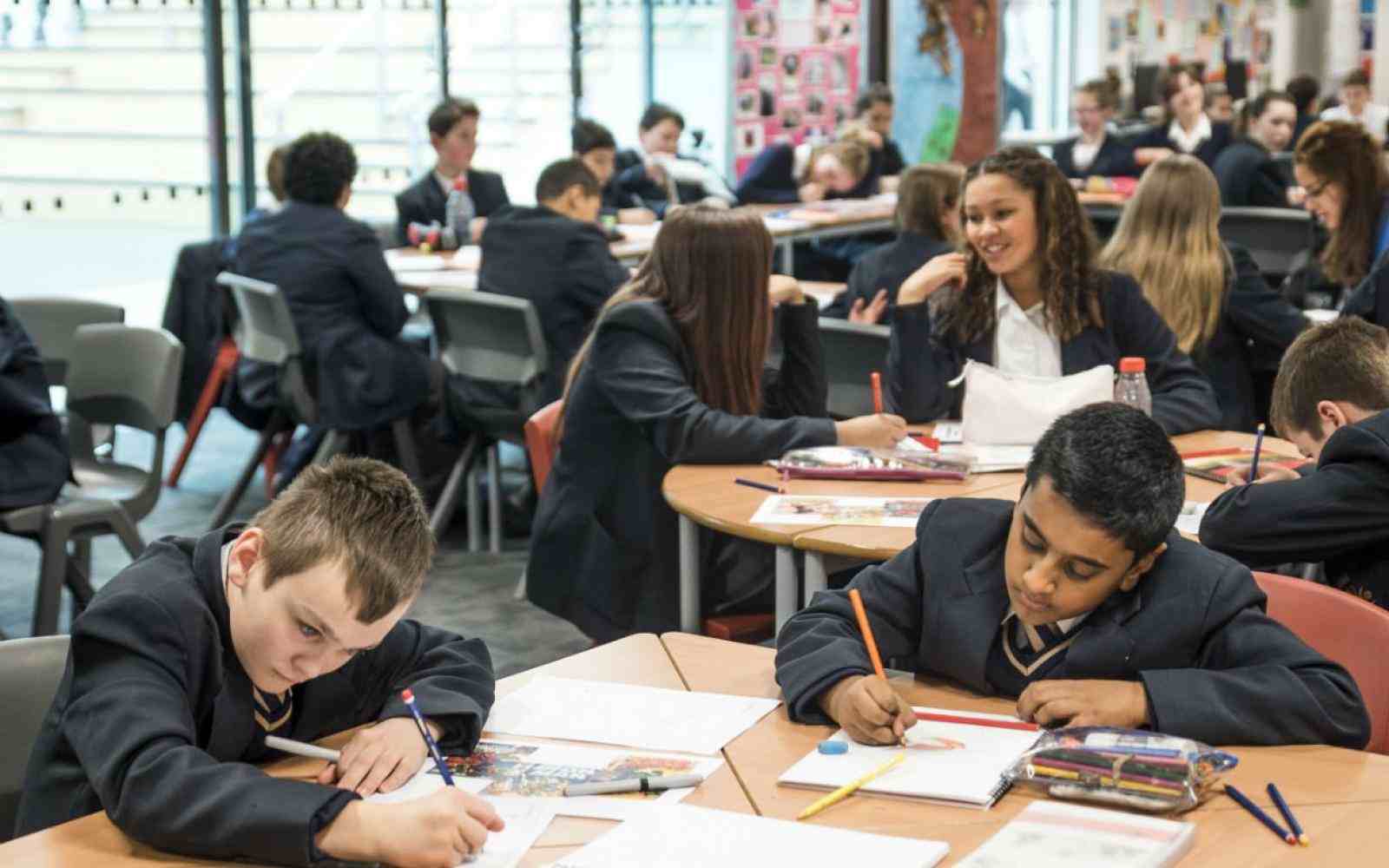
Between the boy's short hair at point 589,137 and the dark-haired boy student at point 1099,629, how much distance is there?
6.04 m

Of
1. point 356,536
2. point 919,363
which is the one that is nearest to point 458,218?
point 919,363

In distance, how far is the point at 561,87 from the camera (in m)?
9.97

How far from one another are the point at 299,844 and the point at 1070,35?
14.9 metres

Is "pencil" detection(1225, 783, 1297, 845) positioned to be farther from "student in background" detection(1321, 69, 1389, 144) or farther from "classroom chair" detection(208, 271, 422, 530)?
"student in background" detection(1321, 69, 1389, 144)

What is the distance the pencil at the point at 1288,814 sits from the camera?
1.66 metres

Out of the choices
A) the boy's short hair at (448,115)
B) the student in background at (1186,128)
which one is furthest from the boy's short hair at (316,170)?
the student in background at (1186,128)

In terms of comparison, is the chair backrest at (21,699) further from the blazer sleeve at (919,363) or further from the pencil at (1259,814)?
the blazer sleeve at (919,363)

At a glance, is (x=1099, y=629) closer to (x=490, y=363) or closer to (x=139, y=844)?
(x=139, y=844)

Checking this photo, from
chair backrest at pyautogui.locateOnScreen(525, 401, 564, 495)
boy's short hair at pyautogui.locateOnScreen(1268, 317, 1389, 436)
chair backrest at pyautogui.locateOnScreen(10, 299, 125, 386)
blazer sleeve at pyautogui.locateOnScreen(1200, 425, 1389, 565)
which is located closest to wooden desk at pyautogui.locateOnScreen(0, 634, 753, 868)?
blazer sleeve at pyautogui.locateOnScreen(1200, 425, 1389, 565)

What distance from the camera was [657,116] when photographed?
8.96 metres

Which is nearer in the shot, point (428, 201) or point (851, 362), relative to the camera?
point (851, 362)

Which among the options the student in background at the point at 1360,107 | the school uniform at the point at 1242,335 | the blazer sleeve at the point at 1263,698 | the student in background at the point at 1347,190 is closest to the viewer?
the blazer sleeve at the point at 1263,698

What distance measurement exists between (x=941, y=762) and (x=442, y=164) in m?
5.94

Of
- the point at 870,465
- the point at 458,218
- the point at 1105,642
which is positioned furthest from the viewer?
the point at 458,218
